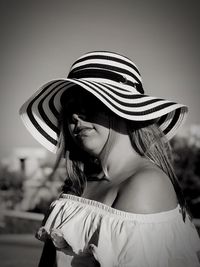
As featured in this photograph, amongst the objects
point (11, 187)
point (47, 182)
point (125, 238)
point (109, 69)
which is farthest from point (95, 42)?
point (11, 187)

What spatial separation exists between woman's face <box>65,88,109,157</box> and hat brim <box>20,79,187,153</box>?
45 millimetres

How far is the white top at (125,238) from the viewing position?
62cm

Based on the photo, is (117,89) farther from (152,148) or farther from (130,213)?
(130,213)

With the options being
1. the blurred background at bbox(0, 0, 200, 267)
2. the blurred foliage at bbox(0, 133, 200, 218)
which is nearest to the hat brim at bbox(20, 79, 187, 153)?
the blurred background at bbox(0, 0, 200, 267)

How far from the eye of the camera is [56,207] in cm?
79

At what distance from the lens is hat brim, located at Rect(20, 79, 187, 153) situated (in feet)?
2.38

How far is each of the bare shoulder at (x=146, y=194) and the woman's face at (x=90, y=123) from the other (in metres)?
0.13

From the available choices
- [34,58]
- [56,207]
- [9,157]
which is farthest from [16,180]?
[56,207]

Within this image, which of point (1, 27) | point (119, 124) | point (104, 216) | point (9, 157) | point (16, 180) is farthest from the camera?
point (16, 180)

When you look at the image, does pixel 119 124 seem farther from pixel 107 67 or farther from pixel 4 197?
pixel 4 197

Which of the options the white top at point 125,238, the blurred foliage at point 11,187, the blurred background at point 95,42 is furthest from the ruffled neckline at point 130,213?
the blurred foliage at point 11,187

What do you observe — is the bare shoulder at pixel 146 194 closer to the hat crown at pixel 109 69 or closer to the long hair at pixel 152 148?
the long hair at pixel 152 148

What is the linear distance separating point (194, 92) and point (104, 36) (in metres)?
0.72

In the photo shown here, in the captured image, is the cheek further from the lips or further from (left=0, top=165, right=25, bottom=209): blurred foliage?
(left=0, top=165, right=25, bottom=209): blurred foliage
